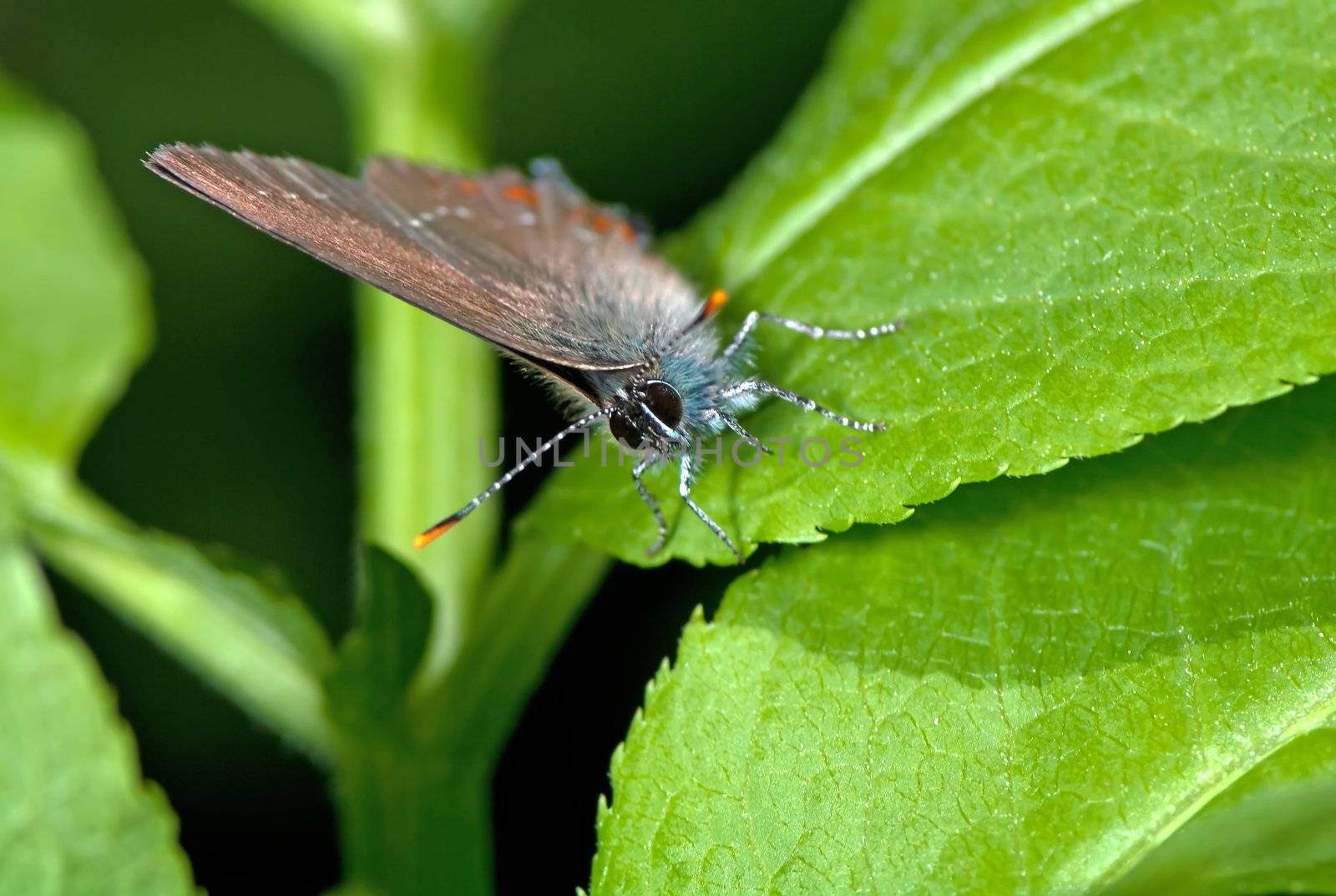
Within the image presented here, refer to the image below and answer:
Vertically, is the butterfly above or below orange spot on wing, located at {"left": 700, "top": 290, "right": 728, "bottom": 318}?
below

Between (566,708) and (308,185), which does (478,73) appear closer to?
(308,185)

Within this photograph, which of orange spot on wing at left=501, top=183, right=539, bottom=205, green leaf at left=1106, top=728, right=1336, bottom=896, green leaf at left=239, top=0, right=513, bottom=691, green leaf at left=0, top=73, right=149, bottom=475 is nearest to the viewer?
green leaf at left=1106, top=728, right=1336, bottom=896

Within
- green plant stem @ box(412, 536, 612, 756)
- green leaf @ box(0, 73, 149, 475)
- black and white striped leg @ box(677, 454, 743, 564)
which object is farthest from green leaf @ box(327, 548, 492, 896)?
green leaf @ box(0, 73, 149, 475)

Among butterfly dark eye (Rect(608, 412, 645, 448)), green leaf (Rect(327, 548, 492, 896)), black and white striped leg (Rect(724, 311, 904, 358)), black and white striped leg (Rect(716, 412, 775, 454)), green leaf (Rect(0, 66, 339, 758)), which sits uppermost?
black and white striped leg (Rect(724, 311, 904, 358))

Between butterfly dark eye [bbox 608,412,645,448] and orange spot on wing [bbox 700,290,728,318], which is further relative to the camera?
orange spot on wing [bbox 700,290,728,318]

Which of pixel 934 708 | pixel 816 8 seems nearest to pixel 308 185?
pixel 934 708

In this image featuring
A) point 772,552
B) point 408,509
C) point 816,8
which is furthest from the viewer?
point 816,8

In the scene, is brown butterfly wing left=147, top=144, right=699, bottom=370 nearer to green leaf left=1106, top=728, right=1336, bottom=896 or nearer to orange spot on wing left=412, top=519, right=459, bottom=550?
orange spot on wing left=412, top=519, right=459, bottom=550
